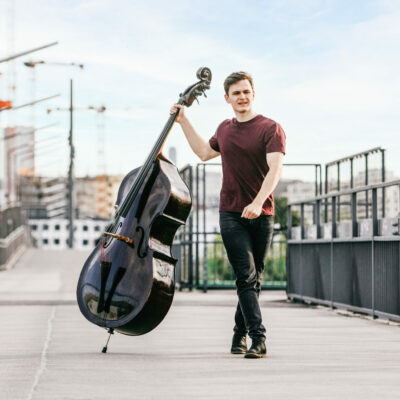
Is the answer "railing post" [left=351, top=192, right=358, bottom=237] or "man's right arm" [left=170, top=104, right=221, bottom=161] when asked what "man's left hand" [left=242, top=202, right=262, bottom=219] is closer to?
"man's right arm" [left=170, top=104, right=221, bottom=161]

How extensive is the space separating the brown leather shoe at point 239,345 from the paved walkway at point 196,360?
0.20 feet

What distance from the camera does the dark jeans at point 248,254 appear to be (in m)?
7.30

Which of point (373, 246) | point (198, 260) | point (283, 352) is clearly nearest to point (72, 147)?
point (198, 260)

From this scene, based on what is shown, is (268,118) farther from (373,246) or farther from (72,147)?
(72,147)

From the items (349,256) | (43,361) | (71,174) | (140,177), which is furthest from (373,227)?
(71,174)

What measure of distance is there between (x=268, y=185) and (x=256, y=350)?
3.65 feet

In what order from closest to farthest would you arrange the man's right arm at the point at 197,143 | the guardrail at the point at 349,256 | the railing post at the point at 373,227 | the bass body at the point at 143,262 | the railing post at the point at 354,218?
the bass body at the point at 143,262, the man's right arm at the point at 197,143, the guardrail at the point at 349,256, the railing post at the point at 373,227, the railing post at the point at 354,218

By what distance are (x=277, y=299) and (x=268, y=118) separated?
863cm

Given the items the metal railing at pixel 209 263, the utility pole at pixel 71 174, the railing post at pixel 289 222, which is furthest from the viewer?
the utility pole at pixel 71 174

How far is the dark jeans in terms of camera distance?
730cm

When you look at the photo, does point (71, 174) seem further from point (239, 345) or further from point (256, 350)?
point (256, 350)

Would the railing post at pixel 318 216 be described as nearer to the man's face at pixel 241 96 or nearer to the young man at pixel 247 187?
the young man at pixel 247 187

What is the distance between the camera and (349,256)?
40.5ft

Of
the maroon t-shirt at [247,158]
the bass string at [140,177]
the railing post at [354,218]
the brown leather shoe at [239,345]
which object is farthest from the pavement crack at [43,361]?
the railing post at [354,218]
